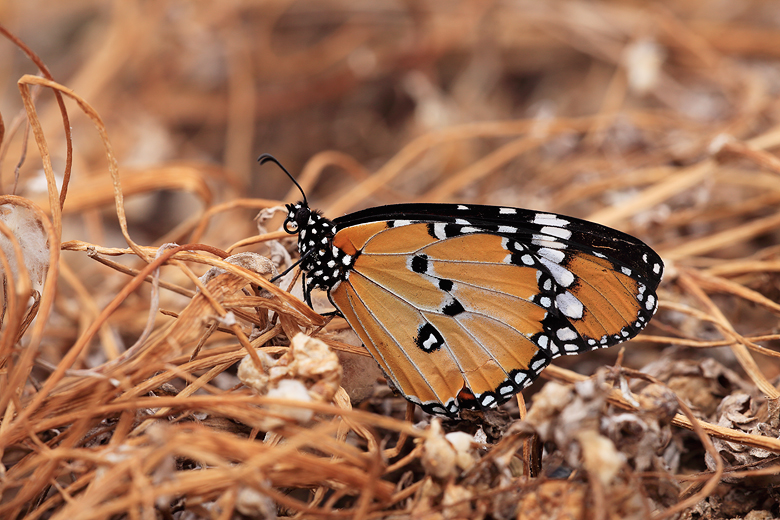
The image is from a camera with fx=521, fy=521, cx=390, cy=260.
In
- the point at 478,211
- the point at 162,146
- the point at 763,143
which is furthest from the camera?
the point at 162,146

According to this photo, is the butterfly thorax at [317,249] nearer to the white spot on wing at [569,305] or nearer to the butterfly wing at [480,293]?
the butterfly wing at [480,293]

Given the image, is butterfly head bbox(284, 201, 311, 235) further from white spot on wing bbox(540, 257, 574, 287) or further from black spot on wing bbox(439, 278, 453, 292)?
white spot on wing bbox(540, 257, 574, 287)

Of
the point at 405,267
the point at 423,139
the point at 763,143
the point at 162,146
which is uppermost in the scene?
the point at 162,146

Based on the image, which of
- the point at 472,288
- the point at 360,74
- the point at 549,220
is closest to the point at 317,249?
the point at 472,288

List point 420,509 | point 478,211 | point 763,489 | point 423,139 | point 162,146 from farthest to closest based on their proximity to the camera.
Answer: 1. point 162,146
2. point 423,139
3. point 478,211
4. point 763,489
5. point 420,509

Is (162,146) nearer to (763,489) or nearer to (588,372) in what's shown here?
(588,372)

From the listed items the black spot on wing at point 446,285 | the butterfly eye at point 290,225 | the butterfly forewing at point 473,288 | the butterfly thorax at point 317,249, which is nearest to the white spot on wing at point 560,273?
the butterfly forewing at point 473,288

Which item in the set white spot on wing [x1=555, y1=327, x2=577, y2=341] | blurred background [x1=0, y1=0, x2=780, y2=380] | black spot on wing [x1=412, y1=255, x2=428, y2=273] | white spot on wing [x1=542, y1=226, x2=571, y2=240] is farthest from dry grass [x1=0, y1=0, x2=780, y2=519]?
white spot on wing [x1=542, y1=226, x2=571, y2=240]

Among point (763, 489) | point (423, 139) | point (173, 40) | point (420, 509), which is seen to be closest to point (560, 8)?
point (423, 139)
